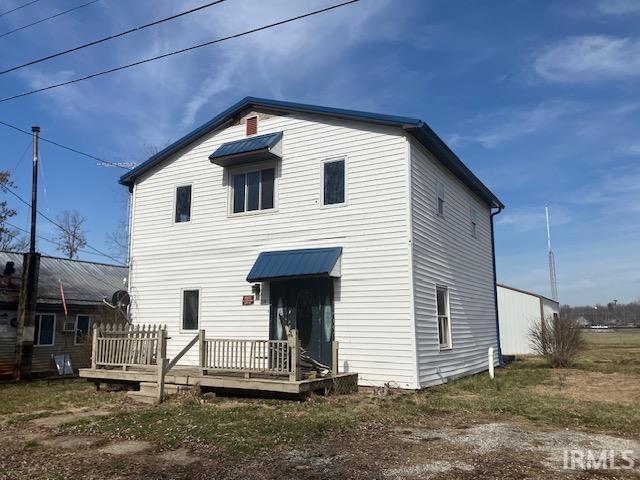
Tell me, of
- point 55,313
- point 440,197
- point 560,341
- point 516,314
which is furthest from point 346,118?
point 516,314

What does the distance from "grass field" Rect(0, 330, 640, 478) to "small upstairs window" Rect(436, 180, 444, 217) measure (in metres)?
4.45

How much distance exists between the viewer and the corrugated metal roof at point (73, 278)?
2233 cm

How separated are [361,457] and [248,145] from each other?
9585 millimetres

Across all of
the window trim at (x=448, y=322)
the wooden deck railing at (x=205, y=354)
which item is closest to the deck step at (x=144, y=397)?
the wooden deck railing at (x=205, y=354)

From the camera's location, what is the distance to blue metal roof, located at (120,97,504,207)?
40.5ft

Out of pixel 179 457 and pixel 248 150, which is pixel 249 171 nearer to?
pixel 248 150

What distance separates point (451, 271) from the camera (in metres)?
14.6

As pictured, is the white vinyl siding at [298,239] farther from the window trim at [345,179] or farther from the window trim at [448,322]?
the window trim at [448,322]

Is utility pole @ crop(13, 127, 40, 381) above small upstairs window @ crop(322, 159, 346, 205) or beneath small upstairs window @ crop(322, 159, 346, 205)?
beneath

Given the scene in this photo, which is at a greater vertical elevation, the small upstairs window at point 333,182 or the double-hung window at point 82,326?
the small upstairs window at point 333,182

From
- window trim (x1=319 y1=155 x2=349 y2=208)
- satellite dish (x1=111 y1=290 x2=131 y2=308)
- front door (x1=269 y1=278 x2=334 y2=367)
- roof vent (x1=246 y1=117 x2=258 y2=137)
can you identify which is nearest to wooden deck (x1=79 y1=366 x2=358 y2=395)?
front door (x1=269 y1=278 x2=334 y2=367)

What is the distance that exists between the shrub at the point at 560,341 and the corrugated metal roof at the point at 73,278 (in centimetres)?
1800

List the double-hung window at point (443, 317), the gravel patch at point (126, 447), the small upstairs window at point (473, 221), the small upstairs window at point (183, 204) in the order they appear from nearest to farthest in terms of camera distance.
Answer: the gravel patch at point (126, 447) → the double-hung window at point (443, 317) → the small upstairs window at point (183, 204) → the small upstairs window at point (473, 221)

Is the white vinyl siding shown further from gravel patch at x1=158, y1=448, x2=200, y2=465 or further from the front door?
gravel patch at x1=158, y1=448, x2=200, y2=465
